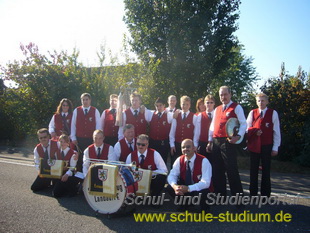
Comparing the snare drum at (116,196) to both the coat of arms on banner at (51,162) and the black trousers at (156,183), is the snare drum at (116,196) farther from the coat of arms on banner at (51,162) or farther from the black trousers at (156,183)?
the coat of arms on banner at (51,162)

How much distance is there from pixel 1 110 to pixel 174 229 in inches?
498

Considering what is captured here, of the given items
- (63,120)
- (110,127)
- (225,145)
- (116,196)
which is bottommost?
(116,196)

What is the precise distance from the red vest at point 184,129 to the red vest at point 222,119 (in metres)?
0.94

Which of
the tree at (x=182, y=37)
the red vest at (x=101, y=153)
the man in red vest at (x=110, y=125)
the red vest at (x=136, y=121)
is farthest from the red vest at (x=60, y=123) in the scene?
the tree at (x=182, y=37)

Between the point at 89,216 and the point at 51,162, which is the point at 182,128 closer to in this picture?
the point at 89,216

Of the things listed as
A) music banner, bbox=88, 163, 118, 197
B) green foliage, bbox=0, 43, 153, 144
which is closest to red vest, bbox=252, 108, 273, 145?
music banner, bbox=88, 163, 118, 197

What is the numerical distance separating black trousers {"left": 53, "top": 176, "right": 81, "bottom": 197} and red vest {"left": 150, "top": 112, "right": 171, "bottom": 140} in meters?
2.01

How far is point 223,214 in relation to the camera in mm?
4562

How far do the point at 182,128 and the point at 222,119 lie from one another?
49.5 inches

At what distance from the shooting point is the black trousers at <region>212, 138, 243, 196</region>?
484cm

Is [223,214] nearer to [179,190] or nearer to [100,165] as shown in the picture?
[179,190]

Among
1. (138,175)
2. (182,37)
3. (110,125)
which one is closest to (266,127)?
(138,175)

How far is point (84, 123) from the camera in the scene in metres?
6.58

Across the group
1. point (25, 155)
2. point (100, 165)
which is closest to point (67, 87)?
point (25, 155)
